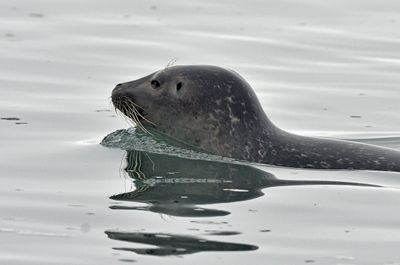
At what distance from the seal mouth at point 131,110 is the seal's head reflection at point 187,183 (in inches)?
12.9

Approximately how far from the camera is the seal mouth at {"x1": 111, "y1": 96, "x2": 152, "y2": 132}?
1207 cm

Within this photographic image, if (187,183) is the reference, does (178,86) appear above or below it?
above

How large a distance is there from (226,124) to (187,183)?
130cm

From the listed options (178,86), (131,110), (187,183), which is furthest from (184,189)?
(131,110)

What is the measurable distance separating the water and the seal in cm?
24

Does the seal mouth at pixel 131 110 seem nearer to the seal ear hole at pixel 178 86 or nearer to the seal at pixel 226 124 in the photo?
the seal at pixel 226 124

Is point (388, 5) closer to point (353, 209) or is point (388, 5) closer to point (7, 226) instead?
point (353, 209)

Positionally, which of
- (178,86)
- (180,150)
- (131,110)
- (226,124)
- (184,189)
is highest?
(178,86)

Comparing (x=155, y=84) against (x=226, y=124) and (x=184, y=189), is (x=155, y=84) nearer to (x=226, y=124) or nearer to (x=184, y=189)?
(x=226, y=124)

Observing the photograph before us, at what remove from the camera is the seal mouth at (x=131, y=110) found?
12070mm

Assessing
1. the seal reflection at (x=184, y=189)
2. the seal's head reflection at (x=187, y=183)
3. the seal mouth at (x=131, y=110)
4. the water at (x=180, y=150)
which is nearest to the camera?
the seal reflection at (x=184, y=189)

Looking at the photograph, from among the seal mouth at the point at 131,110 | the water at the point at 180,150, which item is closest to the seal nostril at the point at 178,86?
the seal mouth at the point at 131,110

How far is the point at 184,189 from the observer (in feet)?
34.0

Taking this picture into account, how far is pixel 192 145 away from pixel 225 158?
38 centimetres
